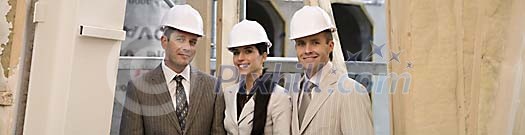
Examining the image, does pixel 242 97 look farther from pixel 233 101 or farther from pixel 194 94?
pixel 194 94

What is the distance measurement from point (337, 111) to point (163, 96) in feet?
1.95

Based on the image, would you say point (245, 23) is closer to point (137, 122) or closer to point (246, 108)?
point (246, 108)

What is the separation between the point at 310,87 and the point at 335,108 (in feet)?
0.42

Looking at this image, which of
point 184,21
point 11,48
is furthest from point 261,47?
point 11,48

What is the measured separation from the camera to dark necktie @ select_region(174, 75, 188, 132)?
1446 millimetres

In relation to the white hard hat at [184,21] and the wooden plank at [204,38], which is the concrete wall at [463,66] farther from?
the wooden plank at [204,38]

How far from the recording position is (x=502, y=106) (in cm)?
69

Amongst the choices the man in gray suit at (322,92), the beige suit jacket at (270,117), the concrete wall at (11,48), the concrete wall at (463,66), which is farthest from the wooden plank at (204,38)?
the concrete wall at (463,66)

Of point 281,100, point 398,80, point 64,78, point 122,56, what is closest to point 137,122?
point 64,78

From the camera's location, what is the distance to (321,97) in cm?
132

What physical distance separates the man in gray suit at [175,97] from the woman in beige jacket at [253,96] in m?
0.06

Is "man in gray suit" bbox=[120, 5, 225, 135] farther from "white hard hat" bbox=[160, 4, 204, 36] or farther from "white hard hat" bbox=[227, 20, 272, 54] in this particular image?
"white hard hat" bbox=[227, 20, 272, 54]

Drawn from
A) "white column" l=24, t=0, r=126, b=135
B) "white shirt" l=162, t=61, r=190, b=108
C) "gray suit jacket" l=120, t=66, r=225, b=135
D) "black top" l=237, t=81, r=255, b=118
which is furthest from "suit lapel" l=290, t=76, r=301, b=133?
"white column" l=24, t=0, r=126, b=135

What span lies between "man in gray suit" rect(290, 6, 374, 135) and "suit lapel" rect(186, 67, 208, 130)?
337 millimetres
